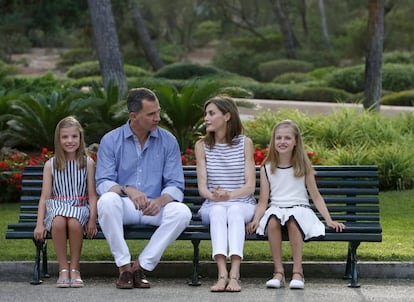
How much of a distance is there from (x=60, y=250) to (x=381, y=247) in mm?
2930

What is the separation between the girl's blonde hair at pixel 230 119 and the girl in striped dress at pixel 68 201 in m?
0.96

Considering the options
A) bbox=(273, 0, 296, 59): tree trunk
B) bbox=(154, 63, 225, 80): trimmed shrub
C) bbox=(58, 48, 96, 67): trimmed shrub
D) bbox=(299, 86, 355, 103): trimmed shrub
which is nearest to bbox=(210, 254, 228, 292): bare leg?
bbox=(299, 86, 355, 103): trimmed shrub

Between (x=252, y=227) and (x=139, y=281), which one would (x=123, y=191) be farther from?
(x=252, y=227)

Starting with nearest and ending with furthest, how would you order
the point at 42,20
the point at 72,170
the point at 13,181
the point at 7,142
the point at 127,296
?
the point at 127,296 < the point at 72,170 < the point at 13,181 < the point at 7,142 < the point at 42,20

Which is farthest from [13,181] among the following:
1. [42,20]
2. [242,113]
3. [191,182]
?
[42,20]

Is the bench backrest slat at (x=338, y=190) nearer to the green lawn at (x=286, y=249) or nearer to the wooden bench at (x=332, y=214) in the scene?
the wooden bench at (x=332, y=214)

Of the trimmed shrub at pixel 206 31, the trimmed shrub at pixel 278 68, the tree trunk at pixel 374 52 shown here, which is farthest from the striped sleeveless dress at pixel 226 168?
the trimmed shrub at pixel 206 31

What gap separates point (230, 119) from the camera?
24.3 feet

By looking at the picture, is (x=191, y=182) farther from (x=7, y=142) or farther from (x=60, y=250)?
(x=7, y=142)

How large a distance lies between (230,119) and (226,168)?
386 mm

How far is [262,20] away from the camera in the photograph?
63.4 metres

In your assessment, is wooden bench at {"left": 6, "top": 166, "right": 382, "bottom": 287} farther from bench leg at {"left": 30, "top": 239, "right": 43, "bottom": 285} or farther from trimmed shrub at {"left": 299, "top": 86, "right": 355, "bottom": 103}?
trimmed shrub at {"left": 299, "top": 86, "right": 355, "bottom": 103}

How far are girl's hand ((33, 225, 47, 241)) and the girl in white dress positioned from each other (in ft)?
5.00

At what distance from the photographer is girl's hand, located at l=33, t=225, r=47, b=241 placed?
277 inches
